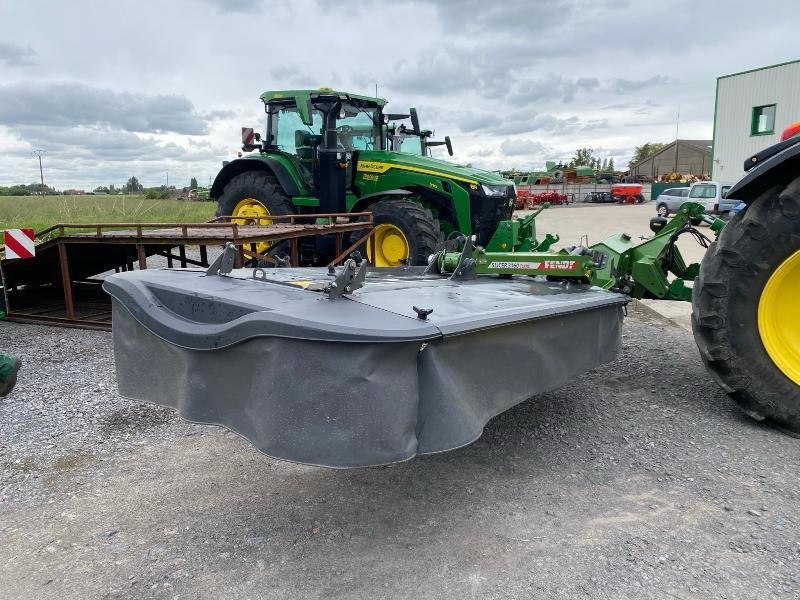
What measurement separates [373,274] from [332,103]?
4.57 metres

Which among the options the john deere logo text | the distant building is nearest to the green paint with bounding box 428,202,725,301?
the john deere logo text

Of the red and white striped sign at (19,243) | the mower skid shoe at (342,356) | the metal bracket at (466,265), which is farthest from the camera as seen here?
the red and white striped sign at (19,243)

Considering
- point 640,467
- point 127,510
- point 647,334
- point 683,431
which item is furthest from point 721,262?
point 127,510

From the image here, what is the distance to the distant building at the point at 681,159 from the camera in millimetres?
50984

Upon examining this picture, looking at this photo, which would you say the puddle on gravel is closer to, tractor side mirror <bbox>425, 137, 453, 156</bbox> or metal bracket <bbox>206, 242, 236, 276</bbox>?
metal bracket <bbox>206, 242, 236, 276</bbox>

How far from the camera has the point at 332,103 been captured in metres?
7.82

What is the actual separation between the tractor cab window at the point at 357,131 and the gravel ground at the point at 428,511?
506cm

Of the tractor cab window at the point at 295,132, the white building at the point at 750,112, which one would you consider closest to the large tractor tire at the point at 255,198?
the tractor cab window at the point at 295,132

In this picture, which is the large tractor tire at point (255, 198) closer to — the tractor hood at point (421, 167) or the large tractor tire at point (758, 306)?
the tractor hood at point (421, 167)

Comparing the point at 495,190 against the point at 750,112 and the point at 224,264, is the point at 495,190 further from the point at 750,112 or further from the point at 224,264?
the point at 750,112

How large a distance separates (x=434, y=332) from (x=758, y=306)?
1957 mm

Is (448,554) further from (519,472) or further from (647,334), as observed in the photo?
(647,334)

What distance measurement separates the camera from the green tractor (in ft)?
24.7

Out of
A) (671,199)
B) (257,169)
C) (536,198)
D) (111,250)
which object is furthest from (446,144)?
(536,198)
